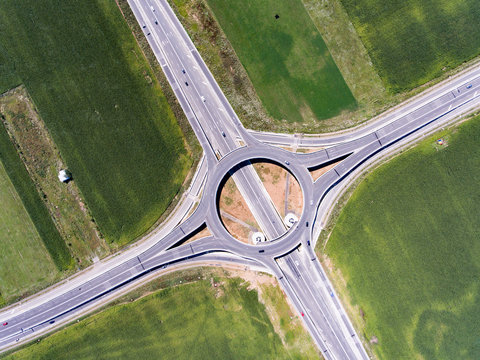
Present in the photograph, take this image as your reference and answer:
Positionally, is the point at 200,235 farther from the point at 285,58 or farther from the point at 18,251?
the point at 285,58

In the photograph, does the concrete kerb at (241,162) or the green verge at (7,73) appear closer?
the concrete kerb at (241,162)

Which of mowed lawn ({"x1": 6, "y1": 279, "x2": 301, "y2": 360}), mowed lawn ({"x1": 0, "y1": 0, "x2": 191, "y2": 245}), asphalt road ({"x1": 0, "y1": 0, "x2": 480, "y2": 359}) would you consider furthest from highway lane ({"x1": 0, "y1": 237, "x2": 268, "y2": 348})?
mowed lawn ({"x1": 0, "y1": 0, "x2": 191, "y2": 245})

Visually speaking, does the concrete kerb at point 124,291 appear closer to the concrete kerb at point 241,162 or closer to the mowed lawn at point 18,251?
the concrete kerb at point 241,162

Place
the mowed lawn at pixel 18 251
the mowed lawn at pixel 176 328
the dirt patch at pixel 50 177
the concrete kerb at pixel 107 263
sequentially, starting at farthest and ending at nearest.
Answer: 1. the mowed lawn at pixel 18 251
2. the concrete kerb at pixel 107 263
3. the dirt patch at pixel 50 177
4. the mowed lawn at pixel 176 328

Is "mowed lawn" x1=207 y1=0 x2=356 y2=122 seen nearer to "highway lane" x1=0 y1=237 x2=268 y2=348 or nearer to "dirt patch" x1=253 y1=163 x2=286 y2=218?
"dirt patch" x1=253 y1=163 x2=286 y2=218

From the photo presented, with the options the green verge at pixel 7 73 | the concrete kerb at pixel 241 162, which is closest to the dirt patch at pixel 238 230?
the concrete kerb at pixel 241 162

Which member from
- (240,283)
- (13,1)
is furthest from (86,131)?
(240,283)

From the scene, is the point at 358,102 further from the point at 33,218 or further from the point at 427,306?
the point at 33,218
